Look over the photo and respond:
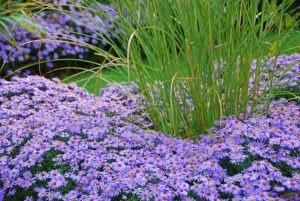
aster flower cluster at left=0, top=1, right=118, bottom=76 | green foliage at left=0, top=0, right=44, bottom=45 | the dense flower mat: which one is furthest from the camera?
aster flower cluster at left=0, top=1, right=118, bottom=76

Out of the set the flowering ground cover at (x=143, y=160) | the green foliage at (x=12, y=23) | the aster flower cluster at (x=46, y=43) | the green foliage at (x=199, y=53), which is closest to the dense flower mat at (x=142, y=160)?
the flowering ground cover at (x=143, y=160)

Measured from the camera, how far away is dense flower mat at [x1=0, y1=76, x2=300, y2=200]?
2361 mm

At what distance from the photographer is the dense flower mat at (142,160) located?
236cm

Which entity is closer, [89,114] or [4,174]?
[4,174]

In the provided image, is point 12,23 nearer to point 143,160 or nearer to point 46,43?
point 46,43

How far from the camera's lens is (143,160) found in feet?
8.72

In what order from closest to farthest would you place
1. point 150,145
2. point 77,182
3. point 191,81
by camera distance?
point 77,182
point 150,145
point 191,81

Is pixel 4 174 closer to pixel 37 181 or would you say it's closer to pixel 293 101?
pixel 37 181

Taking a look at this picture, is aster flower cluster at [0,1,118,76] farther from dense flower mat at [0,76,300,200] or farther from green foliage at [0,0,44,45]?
dense flower mat at [0,76,300,200]

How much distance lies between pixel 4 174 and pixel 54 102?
4.13ft

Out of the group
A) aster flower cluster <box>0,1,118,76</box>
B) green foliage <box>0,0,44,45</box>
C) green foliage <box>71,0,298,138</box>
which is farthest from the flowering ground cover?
aster flower cluster <box>0,1,118,76</box>

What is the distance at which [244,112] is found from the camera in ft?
10.7

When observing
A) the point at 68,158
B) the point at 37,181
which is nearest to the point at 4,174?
the point at 37,181

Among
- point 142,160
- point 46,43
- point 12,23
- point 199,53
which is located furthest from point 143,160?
point 46,43
